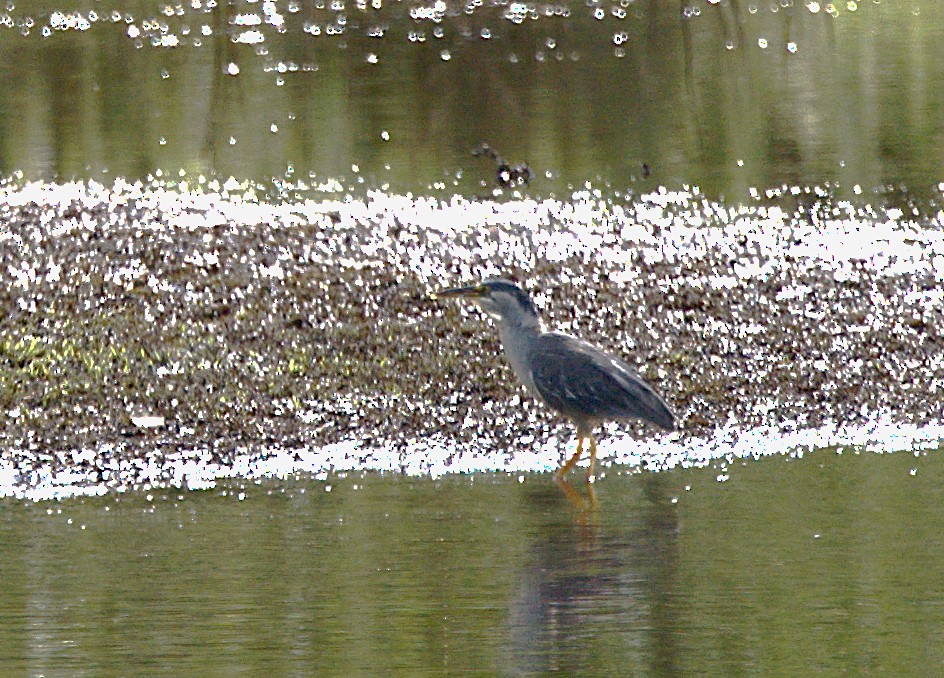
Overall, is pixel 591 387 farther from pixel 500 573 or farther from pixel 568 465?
pixel 500 573

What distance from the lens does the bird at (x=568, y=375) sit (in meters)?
11.3

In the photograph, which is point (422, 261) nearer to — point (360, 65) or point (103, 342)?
point (103, 342)

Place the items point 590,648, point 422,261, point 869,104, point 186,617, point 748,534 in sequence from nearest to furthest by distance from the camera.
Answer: point 590,648 < point 186,617 < point 748,534 < point 422,261 < point 869,104

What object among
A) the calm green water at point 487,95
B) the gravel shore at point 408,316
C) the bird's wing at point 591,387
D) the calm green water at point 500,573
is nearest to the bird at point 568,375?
the bird's wing at point 591,387

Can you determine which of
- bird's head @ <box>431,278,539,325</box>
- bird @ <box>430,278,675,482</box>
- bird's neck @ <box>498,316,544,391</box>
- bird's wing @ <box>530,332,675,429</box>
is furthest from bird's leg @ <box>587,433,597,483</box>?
bird's head @ <box>431,278,539,325</box>

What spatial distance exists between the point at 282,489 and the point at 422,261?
5.63 m

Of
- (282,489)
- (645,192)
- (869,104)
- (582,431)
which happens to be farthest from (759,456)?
(869,104)

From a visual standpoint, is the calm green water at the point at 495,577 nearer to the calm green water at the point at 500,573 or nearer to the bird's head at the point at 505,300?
the calm green water at the point at 500,573

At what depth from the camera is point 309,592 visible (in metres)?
8.98

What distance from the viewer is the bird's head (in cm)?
1209

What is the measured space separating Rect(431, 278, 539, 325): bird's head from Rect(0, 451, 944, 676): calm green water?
3.99 ft

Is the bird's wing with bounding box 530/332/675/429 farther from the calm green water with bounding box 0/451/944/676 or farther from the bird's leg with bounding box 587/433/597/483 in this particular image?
the calm green water with bounding box 0/451/944/676

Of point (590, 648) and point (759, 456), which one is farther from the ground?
point (759, 456)

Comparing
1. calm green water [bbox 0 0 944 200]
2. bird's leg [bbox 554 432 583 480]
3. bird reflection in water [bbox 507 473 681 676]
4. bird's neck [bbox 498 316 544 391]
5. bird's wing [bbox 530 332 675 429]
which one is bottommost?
bird reflection in water [bbox 507 473 681 676]
